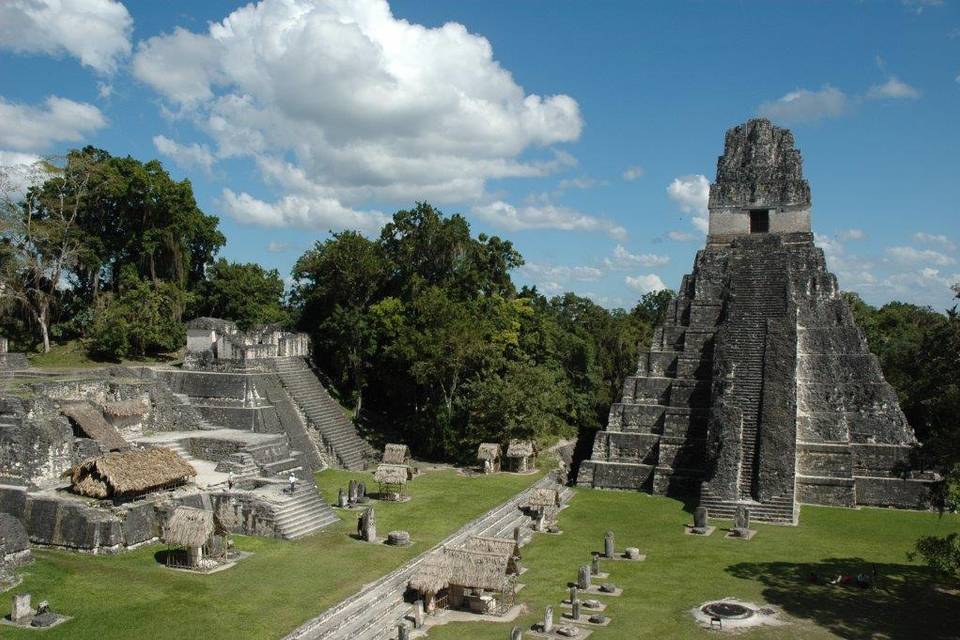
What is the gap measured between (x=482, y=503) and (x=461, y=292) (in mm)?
13897

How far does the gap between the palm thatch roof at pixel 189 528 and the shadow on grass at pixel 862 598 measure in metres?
12.1

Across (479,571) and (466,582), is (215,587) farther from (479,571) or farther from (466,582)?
(479,571)

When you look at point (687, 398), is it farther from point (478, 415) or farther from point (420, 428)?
point (420, 428)

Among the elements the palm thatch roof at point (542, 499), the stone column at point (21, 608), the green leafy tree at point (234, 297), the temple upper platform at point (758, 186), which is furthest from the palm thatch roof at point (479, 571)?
the green leafy tree at point (234, 297)

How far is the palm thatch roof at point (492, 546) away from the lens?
16266 mm

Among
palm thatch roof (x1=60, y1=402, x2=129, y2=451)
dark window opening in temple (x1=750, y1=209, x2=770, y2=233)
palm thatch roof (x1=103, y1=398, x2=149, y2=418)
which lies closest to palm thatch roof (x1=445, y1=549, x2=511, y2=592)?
palm thatch roof (x1=60, y1=402, x2=129, y2=451)

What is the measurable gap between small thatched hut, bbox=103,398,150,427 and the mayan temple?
50.5 ft

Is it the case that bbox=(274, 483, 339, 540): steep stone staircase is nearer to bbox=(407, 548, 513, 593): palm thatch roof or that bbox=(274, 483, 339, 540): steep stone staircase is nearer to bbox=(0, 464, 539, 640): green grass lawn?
bbox=(0, 464, 539, 640): green grass lawn

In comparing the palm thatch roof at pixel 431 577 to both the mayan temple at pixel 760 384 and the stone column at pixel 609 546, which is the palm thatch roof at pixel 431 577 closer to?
the stone column at pixel 609 546

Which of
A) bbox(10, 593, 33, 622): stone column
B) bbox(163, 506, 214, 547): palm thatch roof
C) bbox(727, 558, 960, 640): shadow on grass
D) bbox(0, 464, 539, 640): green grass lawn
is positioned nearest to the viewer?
bbox(10, 593, 33, 622): stone column

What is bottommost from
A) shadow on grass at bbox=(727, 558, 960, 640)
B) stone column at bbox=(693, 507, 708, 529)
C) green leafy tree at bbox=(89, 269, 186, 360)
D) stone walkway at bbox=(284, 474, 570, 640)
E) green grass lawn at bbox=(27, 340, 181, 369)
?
stone walkway at bbox=(284, 474, 570, 640)

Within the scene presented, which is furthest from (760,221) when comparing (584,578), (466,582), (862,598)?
(466,582)

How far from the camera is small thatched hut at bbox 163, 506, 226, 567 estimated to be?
16.6 metres

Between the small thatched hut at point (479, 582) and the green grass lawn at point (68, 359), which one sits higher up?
the green grass lawn at point (68, 359)
